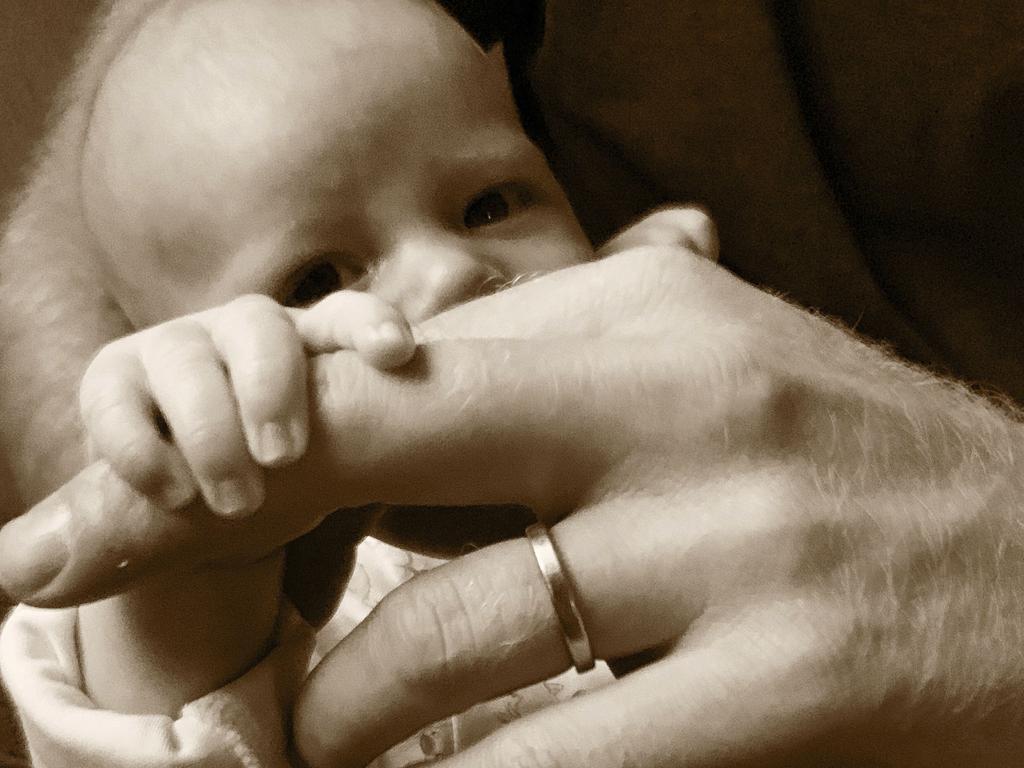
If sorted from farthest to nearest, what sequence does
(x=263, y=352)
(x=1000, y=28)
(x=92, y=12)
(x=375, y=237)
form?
(x=92, y=12) → (x=1000, y=28) → (x=375, y=237) → (x=263, y=352)

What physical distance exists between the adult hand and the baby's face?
A: 0.83 ft

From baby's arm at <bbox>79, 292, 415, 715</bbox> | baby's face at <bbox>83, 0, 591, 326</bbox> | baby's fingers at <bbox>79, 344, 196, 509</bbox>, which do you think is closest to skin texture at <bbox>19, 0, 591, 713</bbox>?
baby's face at <bbox>83, 0, 591, 326</bbox>

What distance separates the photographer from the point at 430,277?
613mm

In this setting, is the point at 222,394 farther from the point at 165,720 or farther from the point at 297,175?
the point at 297,175

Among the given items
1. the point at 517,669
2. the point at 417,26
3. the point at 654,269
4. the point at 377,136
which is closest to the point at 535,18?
the point at 417,26

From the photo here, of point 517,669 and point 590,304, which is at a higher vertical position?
point 590,304

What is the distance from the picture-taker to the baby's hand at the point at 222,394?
34 centimetres

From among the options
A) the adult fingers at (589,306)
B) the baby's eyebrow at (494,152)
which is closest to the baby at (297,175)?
the baby's eyebrow at (494,152)

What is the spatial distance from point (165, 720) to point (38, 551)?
14 centimetres

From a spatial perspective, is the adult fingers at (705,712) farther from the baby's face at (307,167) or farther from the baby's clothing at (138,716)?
the baby's face at (307,167)

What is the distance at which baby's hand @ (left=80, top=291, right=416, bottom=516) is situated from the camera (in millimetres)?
336

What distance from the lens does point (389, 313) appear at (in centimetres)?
37

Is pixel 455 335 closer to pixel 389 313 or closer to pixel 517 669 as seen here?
pixel 389 313

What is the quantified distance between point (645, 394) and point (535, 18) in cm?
78
